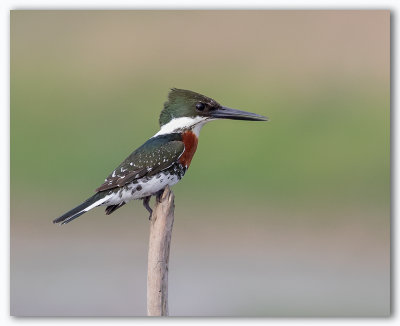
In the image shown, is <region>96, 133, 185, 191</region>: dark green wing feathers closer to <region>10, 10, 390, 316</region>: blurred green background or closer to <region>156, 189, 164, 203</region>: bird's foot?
<region>156, 189, 164, 203</region>: bird's foot

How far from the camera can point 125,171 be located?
543cm

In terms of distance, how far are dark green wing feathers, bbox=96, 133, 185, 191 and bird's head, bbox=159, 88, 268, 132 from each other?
0.14 m

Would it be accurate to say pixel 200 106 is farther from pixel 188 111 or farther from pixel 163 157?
pixel 163 157

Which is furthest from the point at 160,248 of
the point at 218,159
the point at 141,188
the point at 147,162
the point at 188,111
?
the point at 218,159

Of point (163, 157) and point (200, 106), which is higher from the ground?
point (200, 106)

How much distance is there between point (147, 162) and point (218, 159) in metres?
1.28

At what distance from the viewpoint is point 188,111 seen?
5.60 m

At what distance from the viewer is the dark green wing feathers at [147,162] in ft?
17.7

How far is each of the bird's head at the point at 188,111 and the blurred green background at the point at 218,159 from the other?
541 millimetres

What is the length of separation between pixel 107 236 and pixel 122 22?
4.68 ft

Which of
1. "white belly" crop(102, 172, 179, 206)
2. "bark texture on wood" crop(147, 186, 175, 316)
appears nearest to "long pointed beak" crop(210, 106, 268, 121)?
"white belly" crop(102, 172, 179, 206)

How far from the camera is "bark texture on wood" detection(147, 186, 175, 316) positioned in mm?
5289

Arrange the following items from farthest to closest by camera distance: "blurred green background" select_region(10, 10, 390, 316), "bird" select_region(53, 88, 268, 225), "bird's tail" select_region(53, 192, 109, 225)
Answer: "blurred green background" select_region(10, 10, 390, 316), "bird" select_region(53, 88, 268, 225), "bird's tail" select_region(53, 192, 109, 225)
